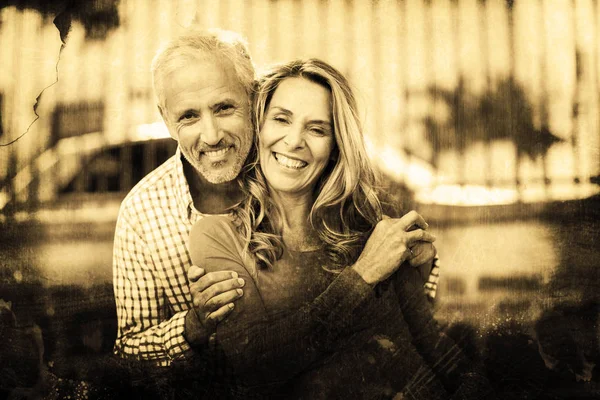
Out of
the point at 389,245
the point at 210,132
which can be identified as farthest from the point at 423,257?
the point at 210,132

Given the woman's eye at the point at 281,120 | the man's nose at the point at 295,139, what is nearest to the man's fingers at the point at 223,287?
the man's nose at the point at 295,139

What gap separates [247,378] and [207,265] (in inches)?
25.0

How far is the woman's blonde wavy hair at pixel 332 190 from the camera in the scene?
10.6ft

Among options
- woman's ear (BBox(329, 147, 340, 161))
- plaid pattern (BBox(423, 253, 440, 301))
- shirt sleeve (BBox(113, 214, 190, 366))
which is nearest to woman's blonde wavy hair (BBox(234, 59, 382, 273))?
woman's ear (BBox(329, 147, 340, 161))

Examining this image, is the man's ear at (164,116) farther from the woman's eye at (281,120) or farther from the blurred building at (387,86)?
the woman's eye at (281,120)

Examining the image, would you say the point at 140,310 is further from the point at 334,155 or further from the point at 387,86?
the point at 387,86

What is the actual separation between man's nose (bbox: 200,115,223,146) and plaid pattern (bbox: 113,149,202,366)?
0.22 metres

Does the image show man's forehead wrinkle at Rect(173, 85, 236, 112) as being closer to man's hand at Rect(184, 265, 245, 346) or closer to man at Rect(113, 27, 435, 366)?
man at Rect(113, 27, 435, 366)

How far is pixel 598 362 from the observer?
136 inches

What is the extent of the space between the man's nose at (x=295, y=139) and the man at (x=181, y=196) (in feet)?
0.82

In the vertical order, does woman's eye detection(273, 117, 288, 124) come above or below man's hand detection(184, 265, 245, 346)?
above

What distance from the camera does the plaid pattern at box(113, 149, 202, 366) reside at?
3217 millimetres

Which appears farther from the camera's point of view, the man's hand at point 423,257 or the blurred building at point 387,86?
the blurred building at point 387,86

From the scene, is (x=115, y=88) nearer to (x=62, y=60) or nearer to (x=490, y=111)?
(x=62, y=60)
